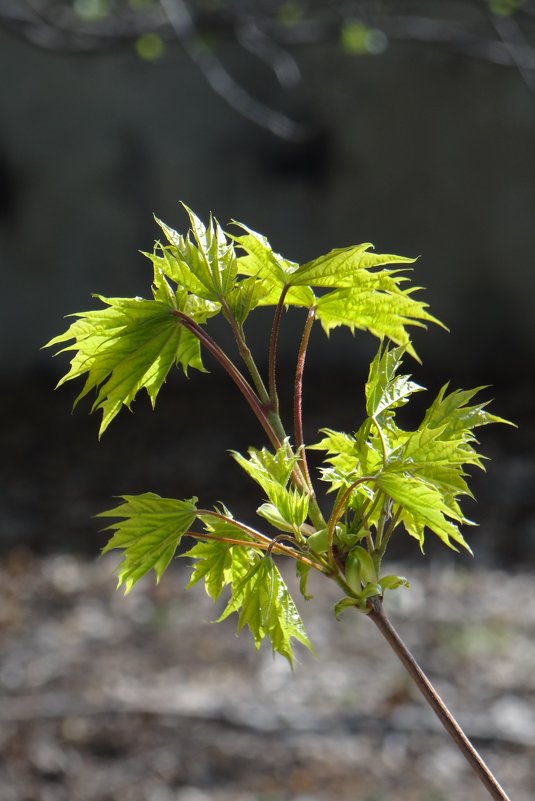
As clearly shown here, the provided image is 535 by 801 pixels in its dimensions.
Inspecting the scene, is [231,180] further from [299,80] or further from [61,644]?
[61,644]

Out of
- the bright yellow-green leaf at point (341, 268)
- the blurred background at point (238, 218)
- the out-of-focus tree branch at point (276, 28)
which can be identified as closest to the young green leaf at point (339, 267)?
the bright yellow-green leaf at point (341, 268)

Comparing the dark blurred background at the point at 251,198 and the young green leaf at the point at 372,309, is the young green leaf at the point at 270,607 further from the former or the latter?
the dark blurred background at the point at 251,198

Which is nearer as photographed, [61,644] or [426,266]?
[61,644]

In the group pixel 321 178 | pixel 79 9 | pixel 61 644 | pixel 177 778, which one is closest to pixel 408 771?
pixel 177 778

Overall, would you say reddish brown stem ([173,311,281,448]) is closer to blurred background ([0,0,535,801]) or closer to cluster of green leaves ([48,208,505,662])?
cluster of green leaves ([48,208,505,662])

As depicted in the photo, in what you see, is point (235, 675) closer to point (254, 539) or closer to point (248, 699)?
point (248, 699)

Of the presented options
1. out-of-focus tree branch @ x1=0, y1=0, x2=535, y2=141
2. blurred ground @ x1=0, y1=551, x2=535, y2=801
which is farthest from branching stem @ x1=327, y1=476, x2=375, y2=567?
out-of-focus tree branch @ x1=0, y1=0, x2=535, y2=141

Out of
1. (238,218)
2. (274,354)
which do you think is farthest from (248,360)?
(238,218)
